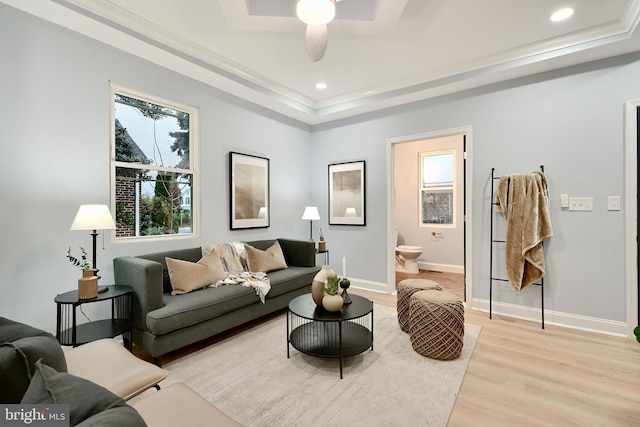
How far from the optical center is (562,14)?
2.53m

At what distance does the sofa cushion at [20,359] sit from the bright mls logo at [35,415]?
20 centimetres

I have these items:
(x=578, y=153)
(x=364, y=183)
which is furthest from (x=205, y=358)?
(x=578, y=153)

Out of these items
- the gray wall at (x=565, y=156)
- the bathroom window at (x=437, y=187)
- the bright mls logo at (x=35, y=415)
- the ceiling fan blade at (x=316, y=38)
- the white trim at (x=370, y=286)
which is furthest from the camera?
the bathroom window at (x=437, y=187)

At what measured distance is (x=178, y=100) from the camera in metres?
3.30

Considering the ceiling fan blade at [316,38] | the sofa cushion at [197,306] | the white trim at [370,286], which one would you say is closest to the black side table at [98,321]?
the sofa cushion at [197,306]

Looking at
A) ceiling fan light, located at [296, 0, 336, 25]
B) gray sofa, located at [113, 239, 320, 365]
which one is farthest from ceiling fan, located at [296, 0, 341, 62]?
gray sofa, located at [113, 239, 320, 365]

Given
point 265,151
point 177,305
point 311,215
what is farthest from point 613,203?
point 177,305

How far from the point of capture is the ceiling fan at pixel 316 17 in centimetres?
185

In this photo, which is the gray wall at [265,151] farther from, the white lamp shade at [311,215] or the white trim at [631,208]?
the white lamp shade at [311,215]

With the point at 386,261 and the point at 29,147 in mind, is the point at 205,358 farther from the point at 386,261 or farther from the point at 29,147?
the point at 386,261

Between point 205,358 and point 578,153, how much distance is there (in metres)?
4.14

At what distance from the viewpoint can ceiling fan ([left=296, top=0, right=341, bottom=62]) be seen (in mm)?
1854

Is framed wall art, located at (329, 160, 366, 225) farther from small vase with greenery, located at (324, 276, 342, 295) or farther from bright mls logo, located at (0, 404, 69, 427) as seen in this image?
bright mls logo, located at (0, 404, 69, 427)

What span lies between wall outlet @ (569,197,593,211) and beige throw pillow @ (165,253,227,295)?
3749mm
